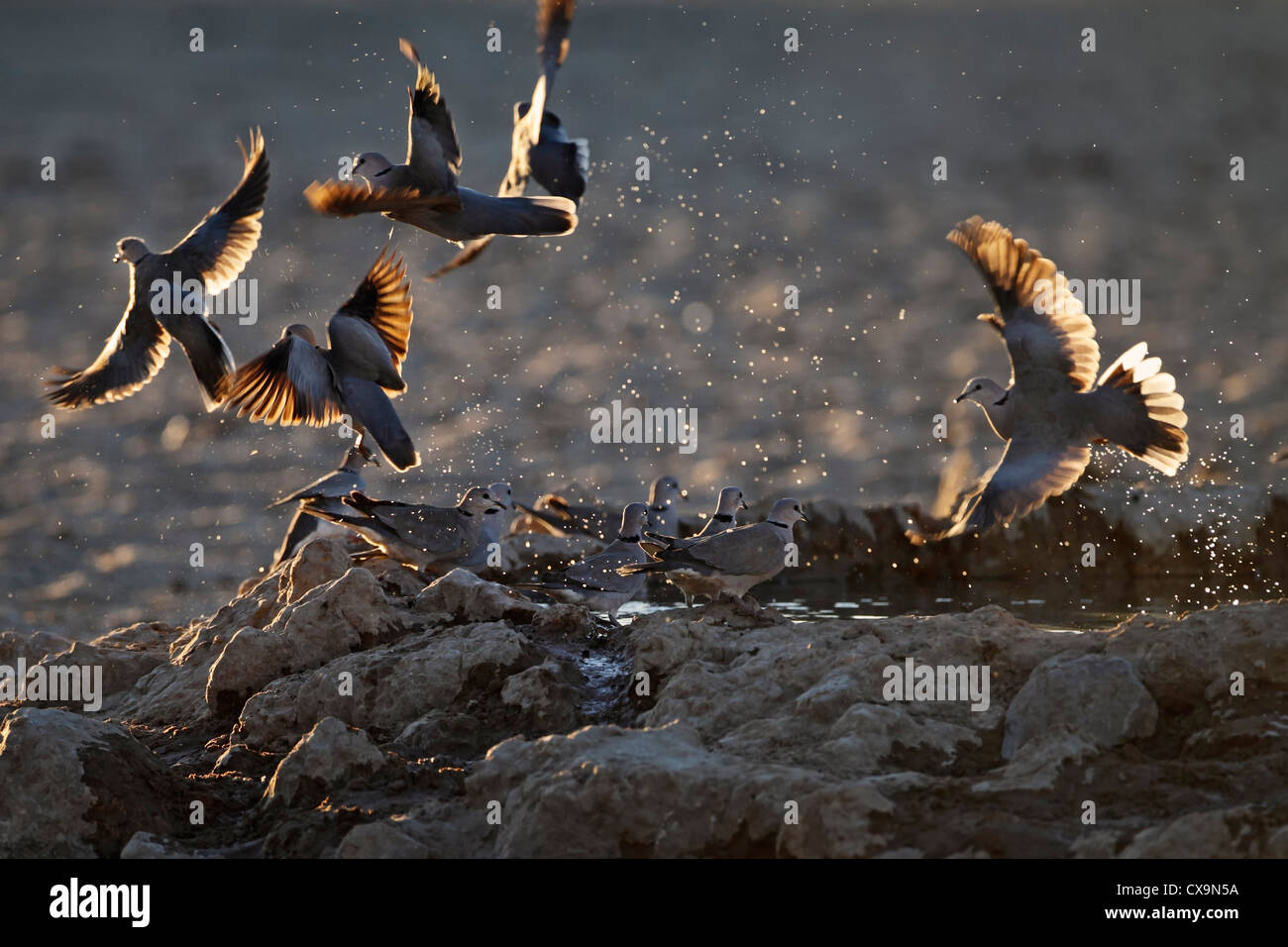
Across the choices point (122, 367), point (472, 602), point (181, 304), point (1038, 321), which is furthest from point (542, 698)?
point (122, 367)

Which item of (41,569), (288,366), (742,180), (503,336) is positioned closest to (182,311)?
(288,366)

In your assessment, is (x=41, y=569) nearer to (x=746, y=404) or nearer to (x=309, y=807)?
(x=746, y=404)

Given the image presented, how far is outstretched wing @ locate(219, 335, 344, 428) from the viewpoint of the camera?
21.5ft

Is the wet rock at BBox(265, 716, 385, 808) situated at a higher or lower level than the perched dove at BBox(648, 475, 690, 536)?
lower

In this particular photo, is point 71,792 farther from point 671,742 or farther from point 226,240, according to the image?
point 226,240

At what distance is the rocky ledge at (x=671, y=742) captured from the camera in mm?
3576

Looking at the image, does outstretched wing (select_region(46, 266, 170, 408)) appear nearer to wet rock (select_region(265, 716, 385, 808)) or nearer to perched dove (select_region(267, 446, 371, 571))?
perched dove (select_region(267, 446, 371, 571))

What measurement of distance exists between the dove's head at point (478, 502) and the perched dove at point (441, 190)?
1.21 meters

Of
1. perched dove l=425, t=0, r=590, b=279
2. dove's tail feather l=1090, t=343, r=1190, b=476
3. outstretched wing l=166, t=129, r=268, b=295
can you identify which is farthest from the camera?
outstretched wing l=166, t=129, r=268, b=295

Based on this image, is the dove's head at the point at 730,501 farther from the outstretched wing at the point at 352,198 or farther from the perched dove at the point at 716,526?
the outstretched wing at the point at 352,198

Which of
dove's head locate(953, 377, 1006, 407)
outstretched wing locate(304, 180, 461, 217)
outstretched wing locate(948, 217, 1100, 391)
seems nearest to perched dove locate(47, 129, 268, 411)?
outstretched wing locate(304, 180, 461, 217)

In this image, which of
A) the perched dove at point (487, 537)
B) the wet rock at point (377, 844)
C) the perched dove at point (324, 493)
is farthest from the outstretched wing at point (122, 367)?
the wet rock at point (377, 844)

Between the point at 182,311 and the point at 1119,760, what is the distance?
526 centimetres

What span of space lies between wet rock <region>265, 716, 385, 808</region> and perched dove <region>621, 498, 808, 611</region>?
2046mm
